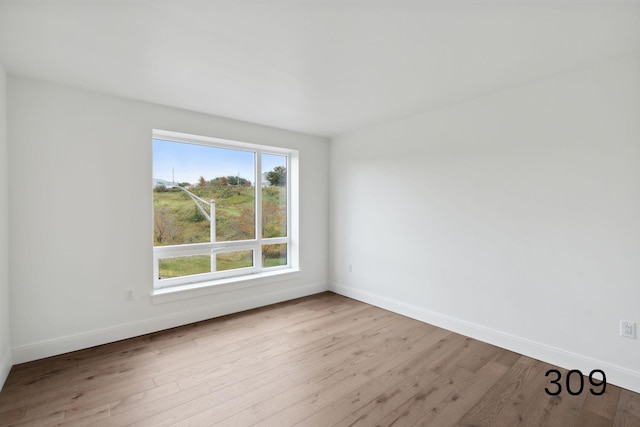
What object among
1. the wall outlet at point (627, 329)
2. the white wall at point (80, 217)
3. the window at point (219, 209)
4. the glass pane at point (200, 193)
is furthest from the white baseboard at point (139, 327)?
the wall outlet at point (627, 329)

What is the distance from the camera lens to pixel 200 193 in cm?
368

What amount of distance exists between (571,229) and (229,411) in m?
2.90

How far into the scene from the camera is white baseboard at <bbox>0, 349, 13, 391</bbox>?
220cm

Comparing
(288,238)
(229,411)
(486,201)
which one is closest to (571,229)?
(486,201)

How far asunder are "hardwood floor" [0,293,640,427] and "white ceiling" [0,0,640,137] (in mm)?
2387

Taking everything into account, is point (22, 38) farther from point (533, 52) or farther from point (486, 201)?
point (486, 201)

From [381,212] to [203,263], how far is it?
7.65 feet

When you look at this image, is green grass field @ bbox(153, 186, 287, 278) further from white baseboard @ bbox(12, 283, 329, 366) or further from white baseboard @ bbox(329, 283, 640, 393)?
white baseboard @ bbox(329, 283, 640, 393)

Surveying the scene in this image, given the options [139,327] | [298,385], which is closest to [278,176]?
[139,327]

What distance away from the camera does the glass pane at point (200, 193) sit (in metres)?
3.40

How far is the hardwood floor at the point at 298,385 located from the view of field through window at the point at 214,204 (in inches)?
38.6

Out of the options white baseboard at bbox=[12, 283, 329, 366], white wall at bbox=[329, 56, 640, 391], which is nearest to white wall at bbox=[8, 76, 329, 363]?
white baseboard at bbox=[12, 283, 329, 366]

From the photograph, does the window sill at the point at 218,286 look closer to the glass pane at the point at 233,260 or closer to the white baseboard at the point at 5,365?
the glass pane at the point at 233,260

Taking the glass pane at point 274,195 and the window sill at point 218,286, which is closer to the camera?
the window sill at point 218,286
